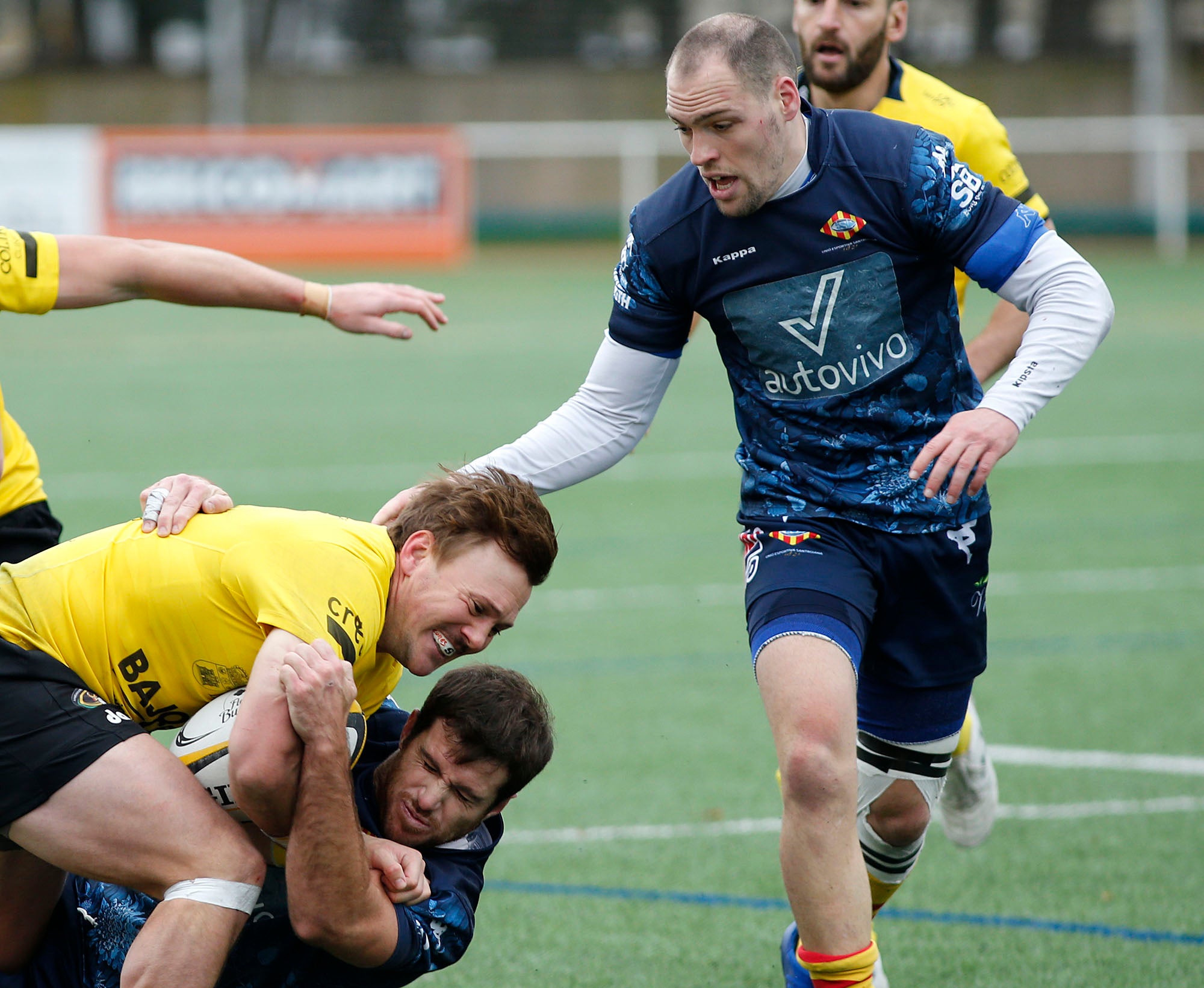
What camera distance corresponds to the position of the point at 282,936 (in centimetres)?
359

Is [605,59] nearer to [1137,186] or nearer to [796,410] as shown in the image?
[1137,186]

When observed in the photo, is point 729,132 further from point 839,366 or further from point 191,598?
point 191,598

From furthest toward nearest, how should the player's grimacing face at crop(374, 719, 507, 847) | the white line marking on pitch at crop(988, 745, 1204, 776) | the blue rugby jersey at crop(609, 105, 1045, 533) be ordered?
the white line marking on pitch at crop(988, 745, 1204, 776) → the blue rugby jersey at crop(609, 105, 1045, 533) → the player's grimacing face at crop(374, 719, 507, 847)

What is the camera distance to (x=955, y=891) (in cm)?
500

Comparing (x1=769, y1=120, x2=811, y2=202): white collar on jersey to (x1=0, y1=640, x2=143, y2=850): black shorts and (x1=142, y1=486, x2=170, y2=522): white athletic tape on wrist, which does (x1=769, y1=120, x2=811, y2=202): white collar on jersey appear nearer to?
(x1=142, y1=486, x2=170, y2=522): white athletic tape on wrist

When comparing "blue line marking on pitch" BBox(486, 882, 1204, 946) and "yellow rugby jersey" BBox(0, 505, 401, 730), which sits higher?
"yellow rugby jersey" BBox(0, 505, 401, 730)

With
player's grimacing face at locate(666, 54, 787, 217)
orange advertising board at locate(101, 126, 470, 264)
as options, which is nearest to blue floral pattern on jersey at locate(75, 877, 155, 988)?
player's grimacing face at locate(666, 54, 787, 217)

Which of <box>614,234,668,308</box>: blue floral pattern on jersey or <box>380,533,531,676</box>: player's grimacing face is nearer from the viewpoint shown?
<box>380,533,531,676</box>: player's grimacing face

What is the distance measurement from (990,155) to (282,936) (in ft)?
10.8

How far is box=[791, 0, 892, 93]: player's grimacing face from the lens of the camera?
5.22m

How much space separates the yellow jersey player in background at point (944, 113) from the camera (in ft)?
16.6

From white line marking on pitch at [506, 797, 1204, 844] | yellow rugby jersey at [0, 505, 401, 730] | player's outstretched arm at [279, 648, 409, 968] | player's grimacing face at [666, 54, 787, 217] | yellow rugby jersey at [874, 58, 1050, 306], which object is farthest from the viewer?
white line marking on pitch at [506, 797, 1204, 844]

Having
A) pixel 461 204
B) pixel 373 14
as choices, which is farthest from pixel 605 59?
pixel 461 204

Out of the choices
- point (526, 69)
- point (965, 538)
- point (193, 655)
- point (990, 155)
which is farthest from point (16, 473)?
point (526, 69)
